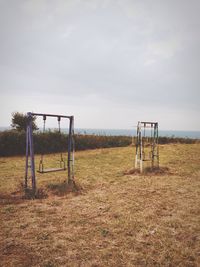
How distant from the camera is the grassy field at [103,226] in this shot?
12.8ft

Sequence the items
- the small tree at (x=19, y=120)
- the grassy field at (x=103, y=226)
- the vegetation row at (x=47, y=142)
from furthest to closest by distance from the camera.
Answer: the small tree at (x=19, y=120), the vegetation row at (x=47, y=142), the grassy field at (x=103, y=226)

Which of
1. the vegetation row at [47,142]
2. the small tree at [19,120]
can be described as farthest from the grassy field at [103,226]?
the small tree at [19,120]

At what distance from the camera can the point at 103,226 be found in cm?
516

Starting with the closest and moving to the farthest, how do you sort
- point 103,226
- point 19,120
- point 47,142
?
point 103,226
point 47,142
point 19,120

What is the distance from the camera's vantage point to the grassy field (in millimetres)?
3887

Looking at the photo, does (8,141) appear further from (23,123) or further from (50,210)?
(50,210)

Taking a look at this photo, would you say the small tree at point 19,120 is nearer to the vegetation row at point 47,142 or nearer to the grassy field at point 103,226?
the vegetation row at point 47,142

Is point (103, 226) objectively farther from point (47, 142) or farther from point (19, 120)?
point (19, 120)

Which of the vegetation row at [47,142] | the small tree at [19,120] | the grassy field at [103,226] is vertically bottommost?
the grassy field at [103,226]

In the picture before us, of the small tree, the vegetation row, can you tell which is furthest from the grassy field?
the small tree

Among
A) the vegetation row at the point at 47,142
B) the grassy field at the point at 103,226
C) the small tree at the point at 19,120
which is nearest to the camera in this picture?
the grassy field at the point at 103,226

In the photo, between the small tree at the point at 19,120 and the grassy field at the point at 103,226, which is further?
the small tree at the point at 19,120

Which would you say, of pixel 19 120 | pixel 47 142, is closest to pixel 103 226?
pixel 47 142

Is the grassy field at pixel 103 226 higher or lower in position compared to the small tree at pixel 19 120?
lower
